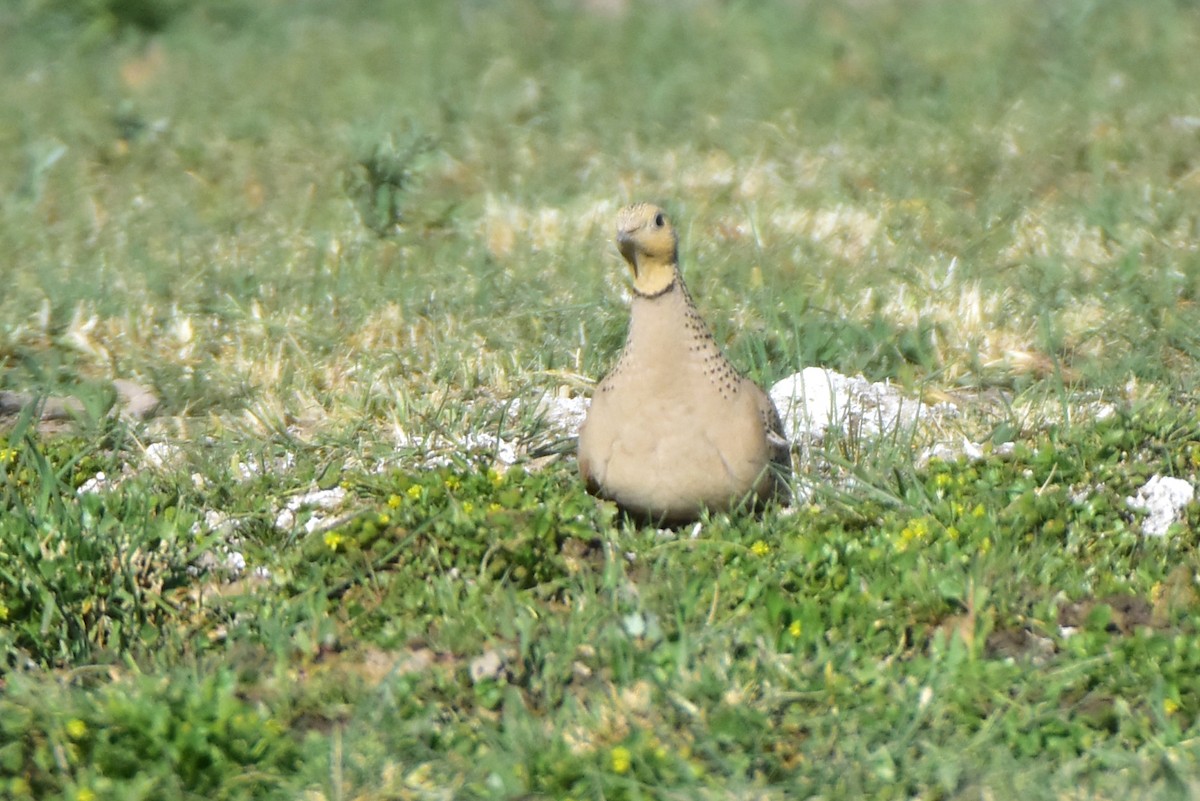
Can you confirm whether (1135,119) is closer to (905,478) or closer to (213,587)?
(905,478)

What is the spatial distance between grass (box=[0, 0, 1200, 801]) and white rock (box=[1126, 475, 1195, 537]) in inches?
2.2

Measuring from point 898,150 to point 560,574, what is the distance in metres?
3.69

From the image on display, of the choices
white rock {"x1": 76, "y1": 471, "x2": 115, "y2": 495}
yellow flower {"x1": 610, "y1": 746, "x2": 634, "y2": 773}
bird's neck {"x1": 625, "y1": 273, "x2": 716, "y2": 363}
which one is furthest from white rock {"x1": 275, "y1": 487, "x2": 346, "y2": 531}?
yellow flower {"x1": 610, "y1": 746, "x2": 634, "y2": 773}

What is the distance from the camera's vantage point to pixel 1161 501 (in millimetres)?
4109

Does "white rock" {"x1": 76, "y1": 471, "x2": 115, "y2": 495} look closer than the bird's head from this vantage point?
No

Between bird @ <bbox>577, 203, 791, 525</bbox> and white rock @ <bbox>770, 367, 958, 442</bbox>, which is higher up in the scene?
bird @ <bbox>577, 203, 791, 525</bbox>

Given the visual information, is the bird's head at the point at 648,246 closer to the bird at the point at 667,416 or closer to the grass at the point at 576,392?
the bird at the point at 667,416

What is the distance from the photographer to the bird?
154 inches

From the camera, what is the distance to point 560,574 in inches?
150

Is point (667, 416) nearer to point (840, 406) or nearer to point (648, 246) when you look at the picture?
point (648, 246)

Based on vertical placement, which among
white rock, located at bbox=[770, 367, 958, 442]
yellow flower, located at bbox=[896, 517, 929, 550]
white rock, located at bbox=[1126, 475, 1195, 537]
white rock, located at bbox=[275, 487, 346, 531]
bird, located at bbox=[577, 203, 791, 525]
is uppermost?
bird, located at bbox=[577, 203, 791, 525]

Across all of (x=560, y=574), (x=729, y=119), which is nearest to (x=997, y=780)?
(x=560, y=574)

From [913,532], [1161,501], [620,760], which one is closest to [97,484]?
[620,760]

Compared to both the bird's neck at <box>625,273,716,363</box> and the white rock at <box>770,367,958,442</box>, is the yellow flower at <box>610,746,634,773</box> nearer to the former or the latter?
the bird's neck at <box>625,273,716,363</box>
